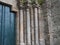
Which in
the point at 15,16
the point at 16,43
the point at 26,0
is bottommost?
the point at 16,43

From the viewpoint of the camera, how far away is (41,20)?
4.04m

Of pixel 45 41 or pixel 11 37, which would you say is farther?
pixel 45 41

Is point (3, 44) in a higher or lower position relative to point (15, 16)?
lower

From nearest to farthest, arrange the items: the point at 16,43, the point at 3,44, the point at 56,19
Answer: the point at 3,44, the point at 16,43, the point at 56,19

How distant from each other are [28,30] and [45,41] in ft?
1.54

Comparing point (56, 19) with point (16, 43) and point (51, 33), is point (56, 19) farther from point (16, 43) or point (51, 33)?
point (16, 43)

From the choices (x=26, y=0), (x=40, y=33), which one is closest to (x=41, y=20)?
(x=40, y=33)

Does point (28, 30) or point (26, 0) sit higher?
point (26, 0)

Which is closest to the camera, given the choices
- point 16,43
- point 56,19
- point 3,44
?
point 3,44

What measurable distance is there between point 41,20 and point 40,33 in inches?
11.7

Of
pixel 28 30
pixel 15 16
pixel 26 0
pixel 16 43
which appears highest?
pixel 26 0

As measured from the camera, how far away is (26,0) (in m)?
3.85

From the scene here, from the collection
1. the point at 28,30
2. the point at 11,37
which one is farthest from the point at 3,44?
the point at 28,30

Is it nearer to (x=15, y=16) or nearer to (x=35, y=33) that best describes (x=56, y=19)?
(x=35, y=33)
